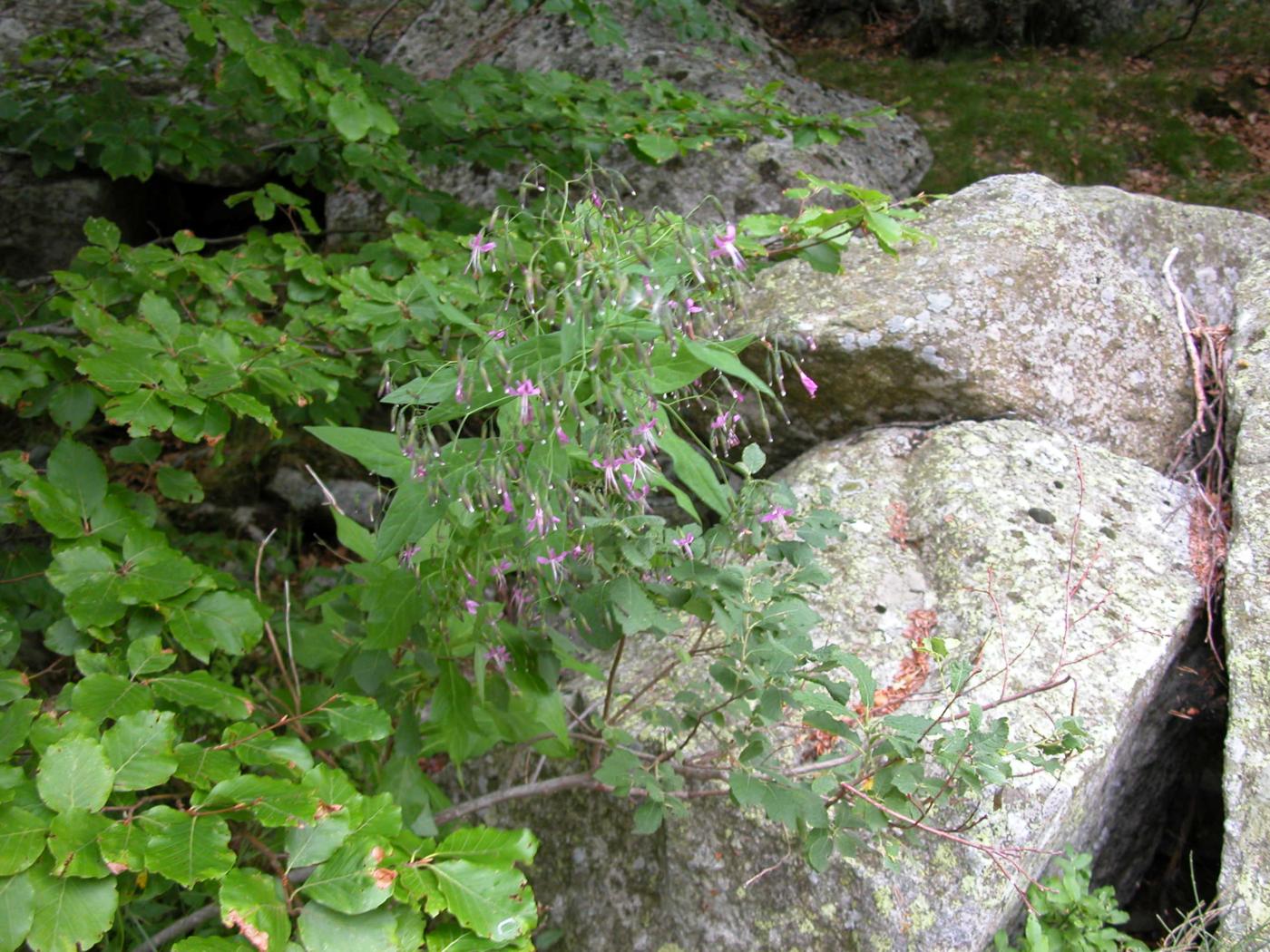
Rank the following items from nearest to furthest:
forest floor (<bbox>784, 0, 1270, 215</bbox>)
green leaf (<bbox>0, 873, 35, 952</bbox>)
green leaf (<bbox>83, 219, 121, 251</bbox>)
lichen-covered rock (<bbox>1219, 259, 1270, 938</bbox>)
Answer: green leaf (<bbox>0, 873, 35, 952</bbox>) → lichen-covered rock (<bbox>1219, 259, 1270, 938</bbox>) → green leaf (<bbox>83, 219, 121, 251</bbox>) → forest floor (<bbox>784, 0, 1270, 215</bbox>)

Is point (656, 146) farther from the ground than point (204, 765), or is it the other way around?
point (656, 146)

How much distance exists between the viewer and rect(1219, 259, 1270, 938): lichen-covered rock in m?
2.18

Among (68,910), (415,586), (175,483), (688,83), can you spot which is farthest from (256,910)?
(688,83)

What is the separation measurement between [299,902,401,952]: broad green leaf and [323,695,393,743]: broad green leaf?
42 cm

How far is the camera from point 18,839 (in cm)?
126

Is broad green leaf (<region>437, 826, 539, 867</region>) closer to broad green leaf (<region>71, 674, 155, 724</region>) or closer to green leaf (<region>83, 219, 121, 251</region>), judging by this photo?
broad green leaf (<region>71, 674, 155, 724</region>)

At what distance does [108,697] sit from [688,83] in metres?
4.94

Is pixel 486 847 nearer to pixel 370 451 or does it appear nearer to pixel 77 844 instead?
pixel 77 844

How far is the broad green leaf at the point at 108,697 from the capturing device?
153 cm

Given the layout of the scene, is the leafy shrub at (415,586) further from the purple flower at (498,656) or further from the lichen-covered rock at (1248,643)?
the lichen-covered rock at (1248,643)

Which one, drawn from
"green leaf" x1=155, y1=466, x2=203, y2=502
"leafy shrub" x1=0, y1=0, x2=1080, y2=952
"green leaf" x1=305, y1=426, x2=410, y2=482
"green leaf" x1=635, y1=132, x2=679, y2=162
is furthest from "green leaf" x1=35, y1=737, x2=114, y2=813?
"green leaf" x1=635, y1=132, x2=679, y2=162

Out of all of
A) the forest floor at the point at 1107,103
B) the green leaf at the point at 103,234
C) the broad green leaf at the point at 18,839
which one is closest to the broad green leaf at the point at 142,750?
the broad green leaf at the point at 18,839

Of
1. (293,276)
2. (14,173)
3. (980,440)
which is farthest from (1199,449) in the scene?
(14,173)

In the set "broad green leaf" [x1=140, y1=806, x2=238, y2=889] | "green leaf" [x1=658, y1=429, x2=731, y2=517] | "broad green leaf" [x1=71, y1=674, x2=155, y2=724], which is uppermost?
"green leaf" [x1=658, y1=429, x2=731, y2=517]
